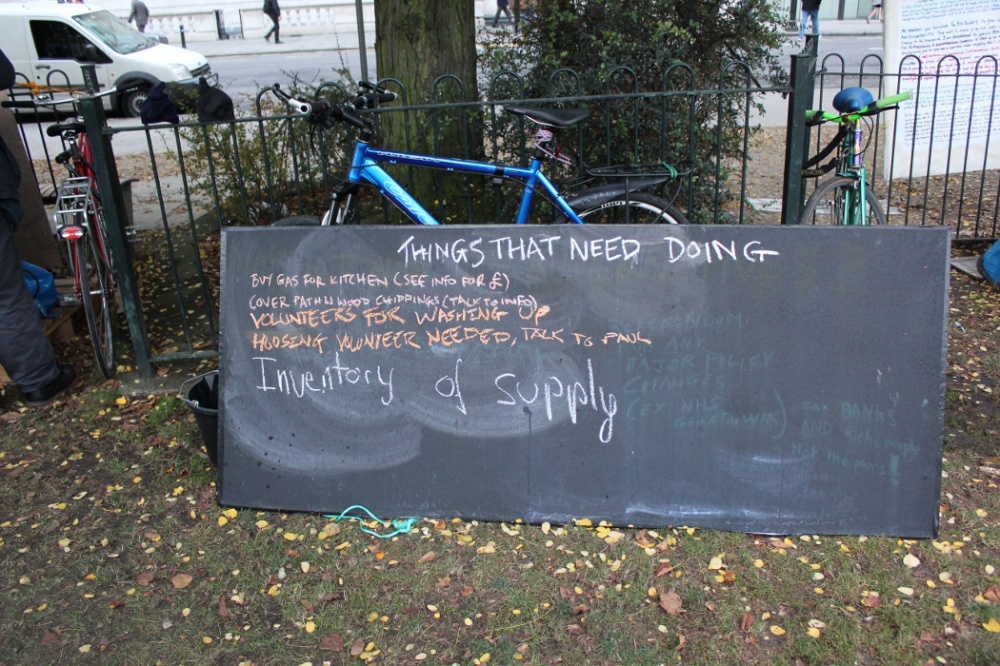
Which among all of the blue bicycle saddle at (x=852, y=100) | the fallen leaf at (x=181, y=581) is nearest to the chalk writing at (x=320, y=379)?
the fallen leaf at (x=181, y=581)

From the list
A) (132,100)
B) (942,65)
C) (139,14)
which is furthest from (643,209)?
(139,14)

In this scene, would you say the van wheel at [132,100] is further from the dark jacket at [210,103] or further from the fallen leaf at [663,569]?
the fallen leaf at [663,569]

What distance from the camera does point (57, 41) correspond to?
14922 millimetres

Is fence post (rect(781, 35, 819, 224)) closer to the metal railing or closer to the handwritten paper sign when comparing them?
the metal railing

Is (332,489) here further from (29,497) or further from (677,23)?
(677,23)

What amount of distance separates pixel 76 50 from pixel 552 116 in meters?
14.0

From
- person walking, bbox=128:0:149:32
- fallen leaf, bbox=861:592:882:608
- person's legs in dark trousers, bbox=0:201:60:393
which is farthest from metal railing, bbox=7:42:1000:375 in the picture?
person walking, bbox=128:0:149:32

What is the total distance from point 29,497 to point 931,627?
356 cm

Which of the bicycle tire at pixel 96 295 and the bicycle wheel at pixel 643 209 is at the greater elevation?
the bicycle wheel at pixel 643 209

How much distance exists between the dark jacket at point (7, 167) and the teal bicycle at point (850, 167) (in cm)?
412

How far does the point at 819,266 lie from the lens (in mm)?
2932

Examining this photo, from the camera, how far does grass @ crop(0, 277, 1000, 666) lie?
2.69 meters

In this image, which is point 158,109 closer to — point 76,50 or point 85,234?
point 85,234

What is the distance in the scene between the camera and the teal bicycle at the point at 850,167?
15.8 feet
